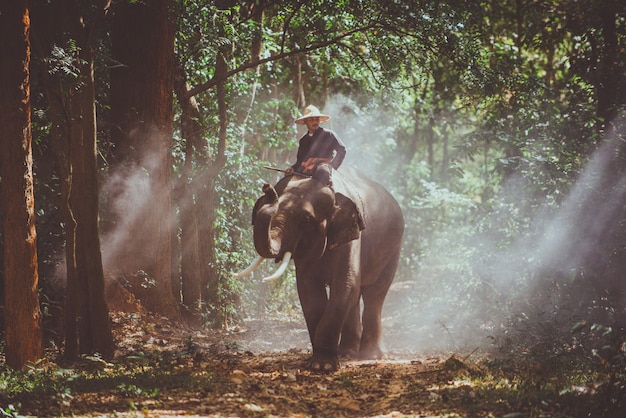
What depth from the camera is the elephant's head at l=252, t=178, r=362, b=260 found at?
939 cm

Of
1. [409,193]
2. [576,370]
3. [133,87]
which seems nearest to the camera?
[576,370]

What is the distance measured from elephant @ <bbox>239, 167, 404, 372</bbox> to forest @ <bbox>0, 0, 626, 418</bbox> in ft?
1.66

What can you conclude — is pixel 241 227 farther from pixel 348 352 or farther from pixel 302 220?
pixel 302 220

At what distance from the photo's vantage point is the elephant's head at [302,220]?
9.39 metres

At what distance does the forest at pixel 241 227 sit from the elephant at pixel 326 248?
507mm

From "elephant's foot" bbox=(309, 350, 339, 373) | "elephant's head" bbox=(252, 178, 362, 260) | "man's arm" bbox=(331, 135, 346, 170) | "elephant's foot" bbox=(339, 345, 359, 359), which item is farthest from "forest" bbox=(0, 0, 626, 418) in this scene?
"man's arm" bbox=(331, 135, 346, 170)

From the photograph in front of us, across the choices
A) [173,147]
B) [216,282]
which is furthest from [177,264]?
[173,147]

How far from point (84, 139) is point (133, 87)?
3.58 metres

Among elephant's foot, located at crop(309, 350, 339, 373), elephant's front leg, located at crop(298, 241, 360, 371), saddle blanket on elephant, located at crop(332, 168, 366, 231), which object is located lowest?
elephant's foot, located at crop(309, 350, 339, 373)

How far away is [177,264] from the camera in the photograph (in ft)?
47.4

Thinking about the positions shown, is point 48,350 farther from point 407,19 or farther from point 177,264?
point 407,19

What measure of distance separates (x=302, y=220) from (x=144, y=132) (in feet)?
14.0

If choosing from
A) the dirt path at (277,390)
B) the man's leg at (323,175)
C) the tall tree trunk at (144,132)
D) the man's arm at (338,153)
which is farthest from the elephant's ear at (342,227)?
the tall tree trunk at (144,132)

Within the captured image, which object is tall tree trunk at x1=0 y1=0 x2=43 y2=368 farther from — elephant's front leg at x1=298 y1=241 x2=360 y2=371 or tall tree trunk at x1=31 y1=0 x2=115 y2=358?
elephant's front leg at x1=298 y1=241 x2=360 y2=371
